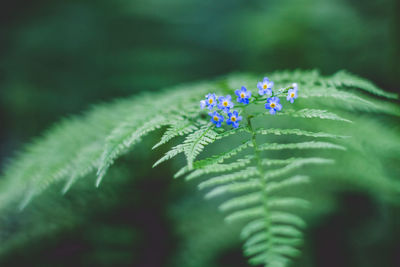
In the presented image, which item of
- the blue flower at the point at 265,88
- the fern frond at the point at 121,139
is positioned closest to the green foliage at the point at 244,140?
the fern frond at the point at 121,139

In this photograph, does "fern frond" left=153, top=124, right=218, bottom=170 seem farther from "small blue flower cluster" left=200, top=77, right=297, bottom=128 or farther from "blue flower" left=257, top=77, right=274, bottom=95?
"blue flower" left=257, top=77, right=274, bottom=95

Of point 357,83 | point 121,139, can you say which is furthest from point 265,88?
point 121,139

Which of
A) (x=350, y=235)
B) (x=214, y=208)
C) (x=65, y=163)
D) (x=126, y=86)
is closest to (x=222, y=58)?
(x=126, y=86)

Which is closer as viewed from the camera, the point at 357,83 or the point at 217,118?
the point at 217,118

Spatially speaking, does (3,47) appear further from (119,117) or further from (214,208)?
(214,208)

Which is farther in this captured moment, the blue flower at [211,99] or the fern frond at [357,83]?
the fern frond at [357,83]

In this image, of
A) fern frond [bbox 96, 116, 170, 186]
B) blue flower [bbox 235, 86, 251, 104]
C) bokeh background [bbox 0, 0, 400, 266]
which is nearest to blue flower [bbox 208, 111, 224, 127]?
blue flower [bbox 235, 86, 251, 104]

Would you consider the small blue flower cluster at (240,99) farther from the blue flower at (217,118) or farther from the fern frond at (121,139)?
the fern frond at (121,139)

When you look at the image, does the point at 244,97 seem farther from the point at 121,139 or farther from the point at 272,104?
the point at 121,139
